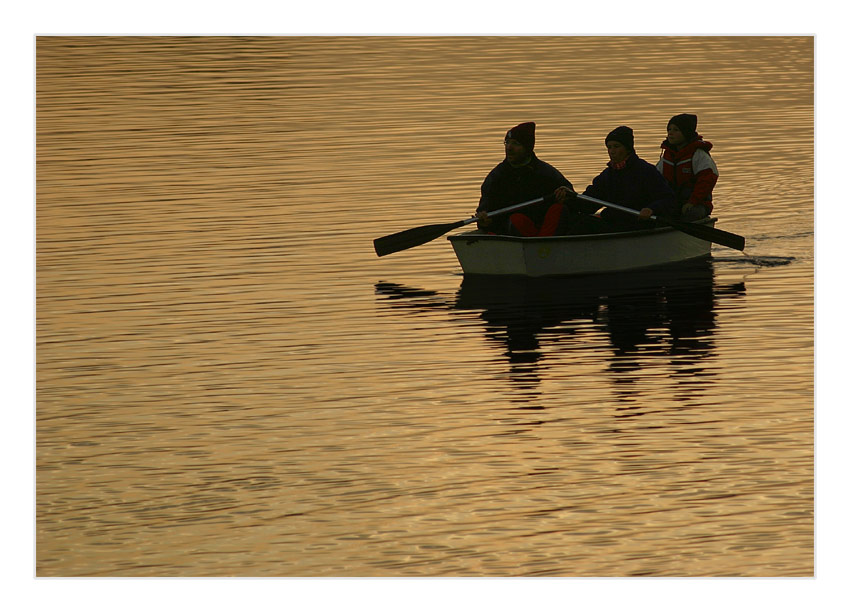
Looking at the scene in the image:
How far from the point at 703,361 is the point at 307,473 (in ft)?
8.58

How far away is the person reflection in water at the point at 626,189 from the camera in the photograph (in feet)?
38.1

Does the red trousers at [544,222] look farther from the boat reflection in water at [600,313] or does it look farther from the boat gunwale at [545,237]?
the boat reflection in water at [600,313]

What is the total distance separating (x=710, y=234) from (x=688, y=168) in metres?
0.81

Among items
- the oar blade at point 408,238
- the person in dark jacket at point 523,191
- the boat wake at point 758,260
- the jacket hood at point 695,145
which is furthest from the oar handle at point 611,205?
the oar blade at point 408,238

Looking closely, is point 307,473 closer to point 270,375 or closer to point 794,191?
point 270,375

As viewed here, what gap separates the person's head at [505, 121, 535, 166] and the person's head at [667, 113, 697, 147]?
52.7 inches

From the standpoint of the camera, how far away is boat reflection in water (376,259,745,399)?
9242mm

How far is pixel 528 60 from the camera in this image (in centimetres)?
2134

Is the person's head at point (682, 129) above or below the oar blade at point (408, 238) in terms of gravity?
above

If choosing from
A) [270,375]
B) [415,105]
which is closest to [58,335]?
[270,375]

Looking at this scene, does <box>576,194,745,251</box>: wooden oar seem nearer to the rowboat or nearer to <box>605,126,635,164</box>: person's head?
the rowboat

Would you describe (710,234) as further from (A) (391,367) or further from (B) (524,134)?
(A) (391,367)

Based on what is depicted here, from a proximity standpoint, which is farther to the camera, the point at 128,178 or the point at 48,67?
the point at 48,67

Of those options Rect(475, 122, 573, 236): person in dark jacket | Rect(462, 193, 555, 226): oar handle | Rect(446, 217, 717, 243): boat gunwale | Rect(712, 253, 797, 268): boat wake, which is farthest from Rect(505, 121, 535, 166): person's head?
Rect(712, 253, 797, 268): boat wake
